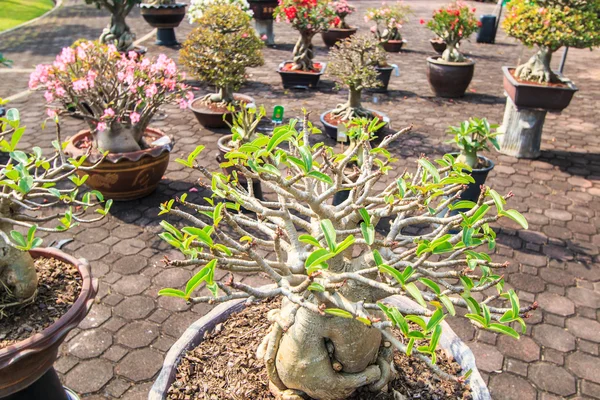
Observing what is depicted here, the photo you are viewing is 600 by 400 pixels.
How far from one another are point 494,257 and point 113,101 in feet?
14.8

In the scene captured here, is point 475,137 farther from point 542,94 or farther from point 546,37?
point 546,37

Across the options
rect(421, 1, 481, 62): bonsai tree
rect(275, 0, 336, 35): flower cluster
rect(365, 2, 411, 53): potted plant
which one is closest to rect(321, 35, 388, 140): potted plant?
rect(275, 0, 336, 35): flower cluster

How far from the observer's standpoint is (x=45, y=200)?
18.8 feet

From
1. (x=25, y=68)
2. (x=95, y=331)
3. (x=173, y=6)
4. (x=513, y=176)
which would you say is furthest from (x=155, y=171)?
(x=173, y=6)

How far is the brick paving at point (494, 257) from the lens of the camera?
3.62 meters

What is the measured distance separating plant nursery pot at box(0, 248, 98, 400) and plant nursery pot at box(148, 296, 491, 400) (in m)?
0.62

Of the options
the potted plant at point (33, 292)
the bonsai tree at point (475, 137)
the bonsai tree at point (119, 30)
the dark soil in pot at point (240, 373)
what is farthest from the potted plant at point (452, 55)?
the potted plant at point (33, 292)

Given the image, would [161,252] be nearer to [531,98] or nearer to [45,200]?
[45,200]

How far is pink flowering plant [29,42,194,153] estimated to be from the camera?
5141mm

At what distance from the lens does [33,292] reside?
9.57 ft

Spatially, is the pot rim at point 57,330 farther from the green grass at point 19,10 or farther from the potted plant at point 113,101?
the green grass at point 19,10

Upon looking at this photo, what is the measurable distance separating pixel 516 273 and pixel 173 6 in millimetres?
12753

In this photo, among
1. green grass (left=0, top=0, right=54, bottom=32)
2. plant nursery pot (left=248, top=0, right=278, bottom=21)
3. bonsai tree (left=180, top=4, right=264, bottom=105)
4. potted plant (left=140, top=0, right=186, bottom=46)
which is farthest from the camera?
green grass (left=0, top=0, right=54, bottom=32)

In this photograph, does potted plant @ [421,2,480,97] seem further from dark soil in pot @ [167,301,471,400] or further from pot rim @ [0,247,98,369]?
pot rim @ [0,247,98,369]
